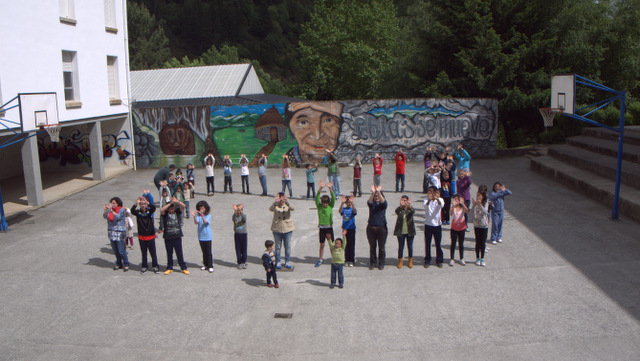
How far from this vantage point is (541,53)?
27828mm

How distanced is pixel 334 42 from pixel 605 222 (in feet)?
113

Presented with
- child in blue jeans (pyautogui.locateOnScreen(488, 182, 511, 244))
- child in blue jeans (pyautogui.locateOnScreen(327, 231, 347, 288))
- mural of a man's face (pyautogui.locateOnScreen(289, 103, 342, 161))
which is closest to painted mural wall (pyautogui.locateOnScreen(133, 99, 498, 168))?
mural of a man's face (pyautogui.locateOnScreen(289, 103, 342, 161))

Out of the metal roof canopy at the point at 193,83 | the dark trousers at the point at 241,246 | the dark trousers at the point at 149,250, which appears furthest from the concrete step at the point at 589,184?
the metal roof canopy at the point at 193,83

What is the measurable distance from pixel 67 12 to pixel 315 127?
11.2m

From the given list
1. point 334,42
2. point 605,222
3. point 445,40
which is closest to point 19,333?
point 605,222

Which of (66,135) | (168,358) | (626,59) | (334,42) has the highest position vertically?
(334,42)

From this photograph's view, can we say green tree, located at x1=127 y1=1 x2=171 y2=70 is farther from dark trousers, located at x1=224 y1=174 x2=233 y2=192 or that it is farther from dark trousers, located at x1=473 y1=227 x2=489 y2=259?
dark trousers, located at x1=473 y1=227 x2=489 y2=259

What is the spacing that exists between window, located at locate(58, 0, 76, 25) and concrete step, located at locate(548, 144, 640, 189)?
19.9 m

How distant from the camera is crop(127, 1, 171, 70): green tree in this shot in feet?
201

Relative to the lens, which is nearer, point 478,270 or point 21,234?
point 478,270

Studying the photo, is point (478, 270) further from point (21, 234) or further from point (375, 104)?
point (375, 104)

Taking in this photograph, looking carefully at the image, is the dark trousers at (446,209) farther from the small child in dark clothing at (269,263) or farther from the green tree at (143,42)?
the green tree at (143,42)

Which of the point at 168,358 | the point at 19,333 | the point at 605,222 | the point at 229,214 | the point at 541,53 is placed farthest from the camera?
the point at 541,53

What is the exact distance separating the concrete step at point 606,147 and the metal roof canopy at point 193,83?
16876mm
